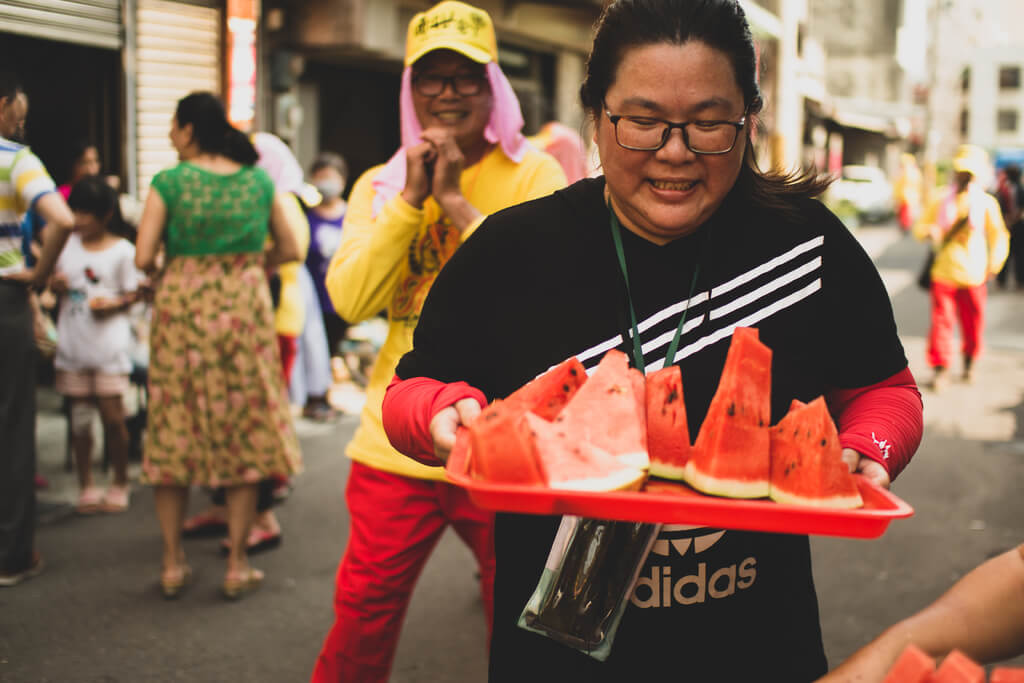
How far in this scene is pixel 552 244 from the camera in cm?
211

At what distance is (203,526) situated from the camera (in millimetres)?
5852

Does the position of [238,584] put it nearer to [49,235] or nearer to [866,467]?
[49,235]

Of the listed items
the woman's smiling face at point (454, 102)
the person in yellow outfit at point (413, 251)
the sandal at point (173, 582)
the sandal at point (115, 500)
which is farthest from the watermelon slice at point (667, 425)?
the sandal at point (115, 500)

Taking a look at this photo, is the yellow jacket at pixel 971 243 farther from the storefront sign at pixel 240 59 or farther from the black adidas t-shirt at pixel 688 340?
the black adidas t-shirt at pixel 688 340

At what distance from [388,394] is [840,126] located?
163 feet

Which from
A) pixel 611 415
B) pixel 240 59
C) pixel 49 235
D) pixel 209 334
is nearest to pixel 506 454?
pixel 611 415

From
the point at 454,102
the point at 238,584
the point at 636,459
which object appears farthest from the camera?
Answer: the point at 238,584

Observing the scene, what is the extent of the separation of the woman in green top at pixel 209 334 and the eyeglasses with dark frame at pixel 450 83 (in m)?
1.95

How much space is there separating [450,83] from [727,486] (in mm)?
1901

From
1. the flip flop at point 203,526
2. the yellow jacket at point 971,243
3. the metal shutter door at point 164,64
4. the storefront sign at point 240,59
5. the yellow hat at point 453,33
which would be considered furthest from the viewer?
the storefront sign at point 240,59

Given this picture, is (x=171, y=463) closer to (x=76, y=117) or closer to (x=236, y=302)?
(x=236, y=302)

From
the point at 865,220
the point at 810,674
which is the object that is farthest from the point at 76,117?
the point at 865,220

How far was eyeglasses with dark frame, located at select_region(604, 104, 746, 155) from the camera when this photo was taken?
1920mm

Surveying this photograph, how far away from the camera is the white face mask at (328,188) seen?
8.72 metres
